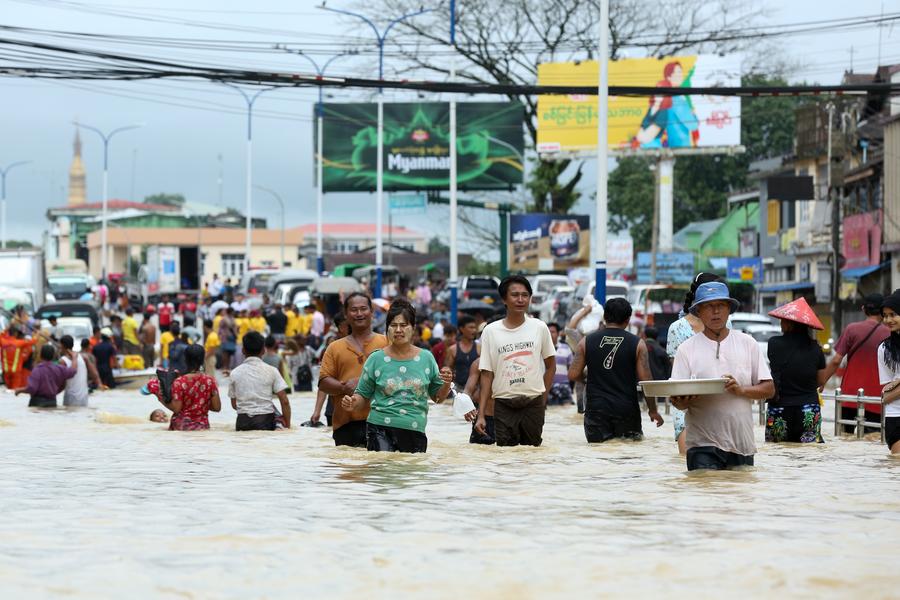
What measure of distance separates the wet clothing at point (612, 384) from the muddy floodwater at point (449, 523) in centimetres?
21

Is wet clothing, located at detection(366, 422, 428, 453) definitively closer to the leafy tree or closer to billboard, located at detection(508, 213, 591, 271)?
billboard, located at detection(508, 213, 591, 271)

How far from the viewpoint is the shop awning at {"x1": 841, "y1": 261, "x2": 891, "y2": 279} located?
41.4m

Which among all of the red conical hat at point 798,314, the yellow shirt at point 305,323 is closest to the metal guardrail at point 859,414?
the red conical hat at point 798,314

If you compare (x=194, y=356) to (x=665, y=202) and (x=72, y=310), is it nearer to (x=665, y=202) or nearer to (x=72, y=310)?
(x=72, y=310)

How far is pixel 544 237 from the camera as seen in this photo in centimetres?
6166

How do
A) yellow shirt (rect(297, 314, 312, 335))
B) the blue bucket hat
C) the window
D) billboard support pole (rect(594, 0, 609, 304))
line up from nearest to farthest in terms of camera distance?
the blue bucket hat → billboard support pole (rect(594, 0, 609, 304)) → yellow shirt (rect(297, 314, 312, 335)) → the window

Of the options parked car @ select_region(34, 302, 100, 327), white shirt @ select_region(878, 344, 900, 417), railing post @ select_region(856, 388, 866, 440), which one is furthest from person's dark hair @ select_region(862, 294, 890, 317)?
parked car @ select_region(34, 302, 100, 327)

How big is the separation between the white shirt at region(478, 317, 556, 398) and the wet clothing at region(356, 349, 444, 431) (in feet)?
3.25

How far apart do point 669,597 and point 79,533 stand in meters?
3.56

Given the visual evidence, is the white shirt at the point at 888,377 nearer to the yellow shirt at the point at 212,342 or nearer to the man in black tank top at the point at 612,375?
the man in black tank top at the point at 612,375

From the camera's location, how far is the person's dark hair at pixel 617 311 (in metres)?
13.0

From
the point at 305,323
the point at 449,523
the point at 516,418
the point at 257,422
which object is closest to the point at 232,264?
the point at 305,323

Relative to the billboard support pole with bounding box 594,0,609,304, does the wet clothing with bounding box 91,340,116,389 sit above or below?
below

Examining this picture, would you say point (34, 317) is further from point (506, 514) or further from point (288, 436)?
point (506, 514)
